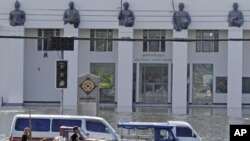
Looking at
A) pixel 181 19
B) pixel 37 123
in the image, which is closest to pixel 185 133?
pixel 37 123

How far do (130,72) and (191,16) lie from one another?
7.29 metres

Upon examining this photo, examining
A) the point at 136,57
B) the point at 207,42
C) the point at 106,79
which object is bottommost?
the point at 106,79

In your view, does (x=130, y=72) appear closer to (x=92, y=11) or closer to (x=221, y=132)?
(x=92, y=11)

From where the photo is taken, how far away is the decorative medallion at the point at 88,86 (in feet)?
108

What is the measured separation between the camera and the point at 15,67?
58188mm

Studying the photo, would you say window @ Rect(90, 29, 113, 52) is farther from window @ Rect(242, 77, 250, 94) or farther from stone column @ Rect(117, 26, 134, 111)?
window @ Rect(242, 77, 250, 94)

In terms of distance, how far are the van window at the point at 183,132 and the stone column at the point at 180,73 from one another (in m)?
32.0

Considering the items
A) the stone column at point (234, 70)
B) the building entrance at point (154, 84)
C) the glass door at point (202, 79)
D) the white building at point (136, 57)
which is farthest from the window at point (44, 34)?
the stone column at point (234, 70)

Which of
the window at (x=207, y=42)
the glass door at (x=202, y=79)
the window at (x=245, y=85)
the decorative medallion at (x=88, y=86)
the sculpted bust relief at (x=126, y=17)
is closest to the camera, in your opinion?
the decorative medallion at (x=88, y=86)

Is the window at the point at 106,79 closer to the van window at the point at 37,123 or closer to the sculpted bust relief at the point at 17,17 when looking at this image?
the sculpted bust relief at the point at 17,17

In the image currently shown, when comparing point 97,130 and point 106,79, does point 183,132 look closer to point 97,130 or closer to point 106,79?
point 97,130

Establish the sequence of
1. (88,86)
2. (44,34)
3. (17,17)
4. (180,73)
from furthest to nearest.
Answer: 1. (44,34)
2. (17,17)
3. (180,73)
4. (88,86)

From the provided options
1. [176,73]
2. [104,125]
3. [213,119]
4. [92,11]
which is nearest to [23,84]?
[92,11]

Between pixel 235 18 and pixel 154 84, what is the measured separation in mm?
9355
